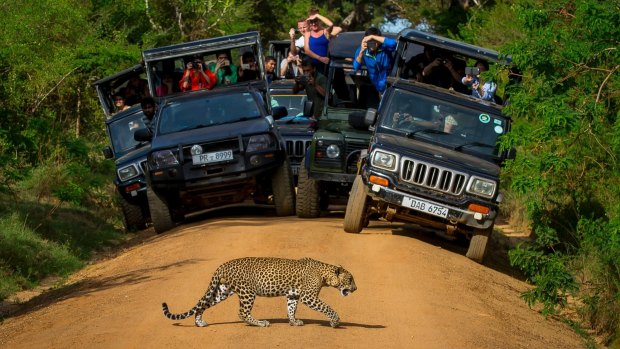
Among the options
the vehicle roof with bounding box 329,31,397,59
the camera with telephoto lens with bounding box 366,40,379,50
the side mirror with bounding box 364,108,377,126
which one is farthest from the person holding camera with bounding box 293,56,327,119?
the side mirror with bounding box 364,108,377,126

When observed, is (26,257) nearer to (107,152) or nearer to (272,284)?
(107,152)

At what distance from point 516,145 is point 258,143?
4.13 m

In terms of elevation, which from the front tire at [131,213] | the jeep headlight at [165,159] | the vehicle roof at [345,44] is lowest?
the front tire at [131,213]

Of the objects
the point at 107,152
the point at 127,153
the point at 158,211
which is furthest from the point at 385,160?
the point at 107,152

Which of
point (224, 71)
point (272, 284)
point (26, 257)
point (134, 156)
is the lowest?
point (26, 257)

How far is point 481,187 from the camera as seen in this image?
14.6 metres

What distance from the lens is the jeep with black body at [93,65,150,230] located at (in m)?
19.3

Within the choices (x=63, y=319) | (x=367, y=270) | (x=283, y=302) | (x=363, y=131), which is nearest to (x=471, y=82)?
(x=363, y=131)

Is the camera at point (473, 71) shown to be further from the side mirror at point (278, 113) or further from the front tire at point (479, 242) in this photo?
the side mirror at point (278, 113)

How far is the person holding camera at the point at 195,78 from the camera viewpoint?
19203mm

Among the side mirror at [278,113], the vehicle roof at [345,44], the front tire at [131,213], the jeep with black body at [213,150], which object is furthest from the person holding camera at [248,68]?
the front tire at [131,213]

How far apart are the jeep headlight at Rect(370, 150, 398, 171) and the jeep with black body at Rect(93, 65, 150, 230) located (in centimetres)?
554

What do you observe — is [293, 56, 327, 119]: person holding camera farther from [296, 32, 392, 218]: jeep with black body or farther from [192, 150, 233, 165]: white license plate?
[192, 150, 233, 165]: white license plate

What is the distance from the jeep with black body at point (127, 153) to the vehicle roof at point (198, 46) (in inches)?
63.4
